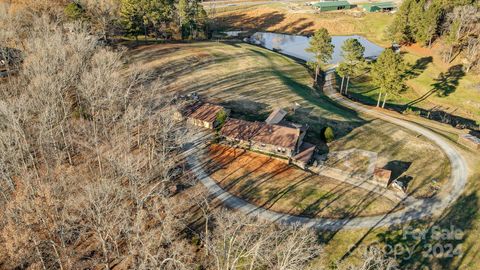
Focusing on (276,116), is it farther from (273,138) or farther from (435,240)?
(435,240)

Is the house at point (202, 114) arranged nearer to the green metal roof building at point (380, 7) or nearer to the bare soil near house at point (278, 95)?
the bare soil near house at point (278, 95)

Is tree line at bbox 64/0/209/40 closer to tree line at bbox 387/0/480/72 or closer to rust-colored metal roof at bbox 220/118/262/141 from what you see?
rust-colored metal roof at bbox 220/118/262/141

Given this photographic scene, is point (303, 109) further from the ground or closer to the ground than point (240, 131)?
closer to the ground

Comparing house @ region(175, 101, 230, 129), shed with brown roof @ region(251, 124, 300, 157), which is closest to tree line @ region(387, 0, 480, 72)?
shed with brown roof @ region(251, 124, 300, 157)

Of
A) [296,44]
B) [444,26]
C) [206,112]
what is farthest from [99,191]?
[296,44]

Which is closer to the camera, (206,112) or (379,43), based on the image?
(206,112)

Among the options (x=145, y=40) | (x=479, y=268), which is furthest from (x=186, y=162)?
(x=145, y=40)

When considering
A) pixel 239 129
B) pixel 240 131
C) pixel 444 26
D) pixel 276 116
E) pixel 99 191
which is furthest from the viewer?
pixel 444 26

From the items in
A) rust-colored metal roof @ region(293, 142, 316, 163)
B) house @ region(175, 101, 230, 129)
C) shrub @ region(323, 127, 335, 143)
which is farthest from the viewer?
house @ region(175, 101, 230, 129)
